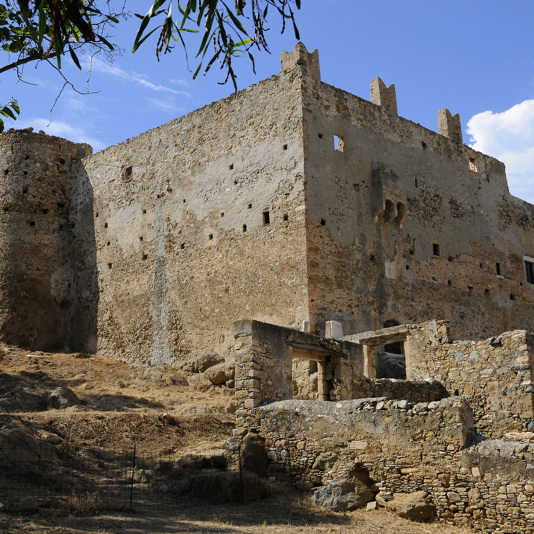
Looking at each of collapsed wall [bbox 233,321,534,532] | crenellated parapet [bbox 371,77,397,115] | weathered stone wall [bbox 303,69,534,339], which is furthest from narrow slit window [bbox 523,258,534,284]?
collapsed wall [bbox 233,321,534,532]

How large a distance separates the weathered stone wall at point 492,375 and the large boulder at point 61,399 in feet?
23.6

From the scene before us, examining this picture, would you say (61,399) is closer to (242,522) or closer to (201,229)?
(201,229)

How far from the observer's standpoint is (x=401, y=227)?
1945 cm

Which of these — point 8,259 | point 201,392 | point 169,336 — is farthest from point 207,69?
point 8,259

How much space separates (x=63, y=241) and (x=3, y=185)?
9.24 ft

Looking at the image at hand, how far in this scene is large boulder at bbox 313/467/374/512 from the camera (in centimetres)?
888

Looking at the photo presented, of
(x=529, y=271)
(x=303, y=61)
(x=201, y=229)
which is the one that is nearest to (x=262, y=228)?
(x=201, y=229)

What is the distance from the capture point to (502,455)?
812cm

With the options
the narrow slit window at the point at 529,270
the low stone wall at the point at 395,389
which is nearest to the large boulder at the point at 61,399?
the low stone wall at the point at 395,389

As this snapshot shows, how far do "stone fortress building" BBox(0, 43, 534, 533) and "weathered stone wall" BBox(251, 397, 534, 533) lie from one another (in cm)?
3

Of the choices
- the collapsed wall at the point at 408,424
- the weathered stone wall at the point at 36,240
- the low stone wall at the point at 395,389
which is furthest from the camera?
the weathered stone wall at the point at 36,240

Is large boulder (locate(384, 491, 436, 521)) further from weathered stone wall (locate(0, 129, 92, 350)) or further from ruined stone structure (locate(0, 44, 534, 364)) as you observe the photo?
weathered stone wall (locate(0, 129, 92, 350))

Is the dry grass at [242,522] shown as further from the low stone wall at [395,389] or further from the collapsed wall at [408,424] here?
the low stone wall at [395,389]

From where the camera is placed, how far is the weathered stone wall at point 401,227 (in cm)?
1778
